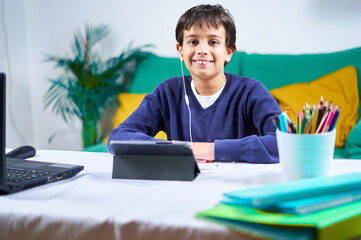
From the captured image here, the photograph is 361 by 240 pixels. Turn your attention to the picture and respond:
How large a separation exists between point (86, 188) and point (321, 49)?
201 centimetres

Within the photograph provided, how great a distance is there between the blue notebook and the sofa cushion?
1.64 m

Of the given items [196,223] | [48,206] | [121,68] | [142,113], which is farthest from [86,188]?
[121,68]

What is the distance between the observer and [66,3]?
282 cm

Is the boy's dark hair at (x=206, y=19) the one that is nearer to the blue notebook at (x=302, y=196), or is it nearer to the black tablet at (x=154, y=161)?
the black tablet at (x=154, y=161)

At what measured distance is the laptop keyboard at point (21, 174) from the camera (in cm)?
75

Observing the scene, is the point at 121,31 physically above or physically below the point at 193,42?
above

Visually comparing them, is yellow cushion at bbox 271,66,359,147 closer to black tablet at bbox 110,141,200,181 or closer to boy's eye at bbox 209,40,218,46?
boy's eye at bbox 209,40,218,46

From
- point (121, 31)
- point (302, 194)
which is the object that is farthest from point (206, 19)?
point (121, 31)

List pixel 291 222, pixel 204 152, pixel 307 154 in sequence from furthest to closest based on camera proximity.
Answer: pixel 204 152 < pixel 307 154 < pixel 291 222

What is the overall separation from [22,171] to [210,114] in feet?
2.51

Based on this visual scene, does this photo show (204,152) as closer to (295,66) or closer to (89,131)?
(295,66)

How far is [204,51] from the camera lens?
56.6 inches

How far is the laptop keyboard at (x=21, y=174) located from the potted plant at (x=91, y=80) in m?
1.72

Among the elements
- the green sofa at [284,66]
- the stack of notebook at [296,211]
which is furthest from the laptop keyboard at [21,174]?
the green sofa at [284,66]
